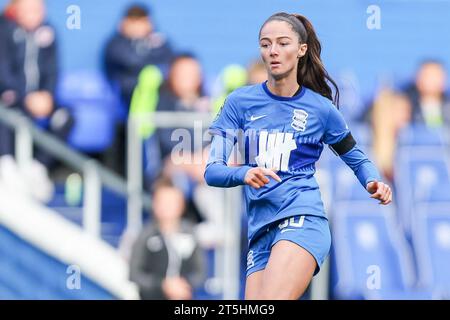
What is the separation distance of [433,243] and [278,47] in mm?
6039

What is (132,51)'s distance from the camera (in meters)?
12.0

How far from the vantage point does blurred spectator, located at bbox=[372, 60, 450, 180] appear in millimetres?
12273

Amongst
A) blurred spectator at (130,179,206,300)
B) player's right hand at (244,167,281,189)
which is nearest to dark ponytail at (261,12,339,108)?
player's right hand at (244,167,281,189)

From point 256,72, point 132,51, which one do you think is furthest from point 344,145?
point 132,51

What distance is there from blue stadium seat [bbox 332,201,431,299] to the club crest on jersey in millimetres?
5393

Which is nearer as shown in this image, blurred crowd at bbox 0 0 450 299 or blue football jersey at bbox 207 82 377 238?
blue football jersey at bbox 207 82 377 238

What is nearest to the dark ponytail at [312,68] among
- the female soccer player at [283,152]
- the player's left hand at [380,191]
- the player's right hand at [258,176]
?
the female soccer player at [283,152]

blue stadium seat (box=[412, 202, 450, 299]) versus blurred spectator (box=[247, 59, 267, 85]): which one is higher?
blurred spectator (box=[247, 59, 267, 85])

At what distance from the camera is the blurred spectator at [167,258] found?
37.7ft

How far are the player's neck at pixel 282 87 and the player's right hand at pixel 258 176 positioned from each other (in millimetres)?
670

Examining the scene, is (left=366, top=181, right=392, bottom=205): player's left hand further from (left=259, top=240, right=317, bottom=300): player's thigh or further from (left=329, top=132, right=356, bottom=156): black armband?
(left=259, top=240, right=317, bottom=300): player's thigh

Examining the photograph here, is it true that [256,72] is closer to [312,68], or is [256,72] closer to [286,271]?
[312,68]

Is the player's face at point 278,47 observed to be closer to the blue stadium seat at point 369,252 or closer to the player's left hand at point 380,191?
the player's left hand at point 380,191
